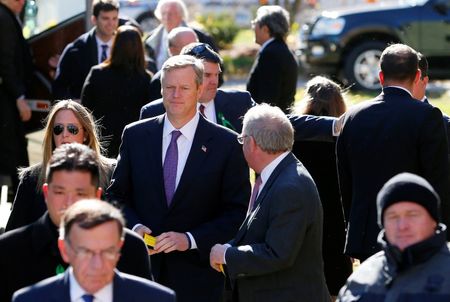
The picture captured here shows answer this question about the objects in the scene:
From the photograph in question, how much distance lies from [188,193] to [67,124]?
0.84 meters

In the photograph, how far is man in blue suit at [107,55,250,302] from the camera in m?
6.75

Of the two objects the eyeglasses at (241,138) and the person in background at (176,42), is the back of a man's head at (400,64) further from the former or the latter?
the person in background at (176,42)

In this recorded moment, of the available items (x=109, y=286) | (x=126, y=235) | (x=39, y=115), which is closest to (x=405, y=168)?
(x=126, y=235)

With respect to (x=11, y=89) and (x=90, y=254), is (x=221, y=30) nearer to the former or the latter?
(x=11, y=89)

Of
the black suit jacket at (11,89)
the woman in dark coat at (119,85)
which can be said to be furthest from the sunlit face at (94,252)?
the black suit jacket at (11,89)

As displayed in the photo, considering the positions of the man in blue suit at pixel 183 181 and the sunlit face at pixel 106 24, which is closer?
the man in blue suit at pixel 183 181

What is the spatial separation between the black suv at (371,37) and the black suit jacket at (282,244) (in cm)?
1187

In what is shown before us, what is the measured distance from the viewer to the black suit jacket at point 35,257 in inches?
203

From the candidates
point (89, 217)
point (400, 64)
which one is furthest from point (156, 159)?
point (89, 217)

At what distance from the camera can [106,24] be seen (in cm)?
1086

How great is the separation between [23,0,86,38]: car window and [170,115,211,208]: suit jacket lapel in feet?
19.7

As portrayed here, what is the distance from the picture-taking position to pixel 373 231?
702 centimetres

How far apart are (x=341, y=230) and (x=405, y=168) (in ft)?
3.96

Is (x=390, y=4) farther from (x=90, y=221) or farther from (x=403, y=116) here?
(x=90, y=221)
